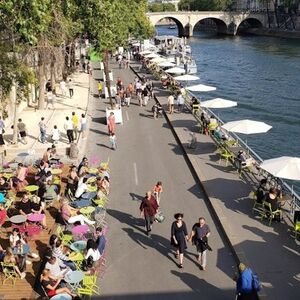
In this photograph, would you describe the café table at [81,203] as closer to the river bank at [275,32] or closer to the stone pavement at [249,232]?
the stone pavement at [249,232]

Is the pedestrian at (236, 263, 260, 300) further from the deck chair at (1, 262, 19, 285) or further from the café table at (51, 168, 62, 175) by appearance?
the café table at (51, 168, 62, 175)

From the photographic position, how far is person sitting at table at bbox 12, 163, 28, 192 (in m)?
17.4

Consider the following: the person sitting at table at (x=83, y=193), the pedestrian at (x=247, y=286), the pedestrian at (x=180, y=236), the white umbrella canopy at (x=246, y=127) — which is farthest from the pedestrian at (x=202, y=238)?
the white umbrella canopy at (x=246, y=127)

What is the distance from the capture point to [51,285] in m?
11.0

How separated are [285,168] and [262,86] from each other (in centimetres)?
4072

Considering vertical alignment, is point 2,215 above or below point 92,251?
above

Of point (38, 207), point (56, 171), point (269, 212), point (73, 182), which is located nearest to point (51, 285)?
point (38, 207)

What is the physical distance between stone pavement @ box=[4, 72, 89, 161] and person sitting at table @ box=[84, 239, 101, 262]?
9.26 metres

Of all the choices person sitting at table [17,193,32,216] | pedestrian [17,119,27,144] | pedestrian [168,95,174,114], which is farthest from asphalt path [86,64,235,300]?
pedestrian [168,95,174,114]

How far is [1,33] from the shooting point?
74.9 feet

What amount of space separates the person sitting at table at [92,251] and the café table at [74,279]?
30.0 inches

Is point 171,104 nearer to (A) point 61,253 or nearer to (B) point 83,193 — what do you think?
(B) point 83,193

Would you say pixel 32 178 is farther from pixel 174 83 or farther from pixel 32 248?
pixel 174 83

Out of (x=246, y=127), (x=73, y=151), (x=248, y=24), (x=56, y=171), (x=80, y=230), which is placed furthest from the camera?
(x=248, y=24)
